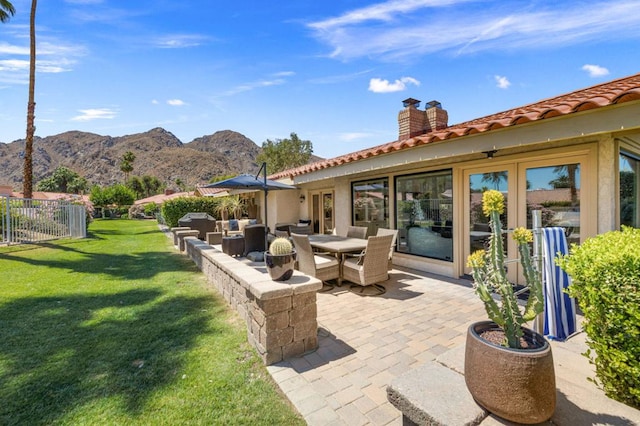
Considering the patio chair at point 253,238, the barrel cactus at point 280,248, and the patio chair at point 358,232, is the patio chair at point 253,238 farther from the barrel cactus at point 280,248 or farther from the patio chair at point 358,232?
the barrel cactus at point 280,248

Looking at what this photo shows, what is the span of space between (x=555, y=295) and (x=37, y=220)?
18.5 m

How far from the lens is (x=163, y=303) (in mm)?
5289

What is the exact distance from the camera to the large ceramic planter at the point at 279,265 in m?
3.47

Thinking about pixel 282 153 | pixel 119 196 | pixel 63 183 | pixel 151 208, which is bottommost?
pixel 151 208

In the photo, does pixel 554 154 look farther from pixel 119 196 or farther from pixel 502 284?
pixel 119 196

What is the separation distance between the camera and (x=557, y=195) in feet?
16.9

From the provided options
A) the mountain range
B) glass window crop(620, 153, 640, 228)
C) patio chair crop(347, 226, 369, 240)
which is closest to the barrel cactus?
patio chair crop(347, 226, 369, 240)

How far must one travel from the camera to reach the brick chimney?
826 centimetres

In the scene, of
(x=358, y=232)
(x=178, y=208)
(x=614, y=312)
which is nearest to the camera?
Answer: (x=614, y=312)

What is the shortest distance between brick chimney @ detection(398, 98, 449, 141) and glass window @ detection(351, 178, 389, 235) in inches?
63.0

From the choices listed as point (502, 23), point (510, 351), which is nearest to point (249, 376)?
point (510, 351)

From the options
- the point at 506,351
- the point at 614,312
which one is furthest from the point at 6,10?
the point at 614,312

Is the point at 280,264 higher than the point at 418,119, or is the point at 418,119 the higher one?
the point at 418,119

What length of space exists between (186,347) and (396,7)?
934 centimetres
